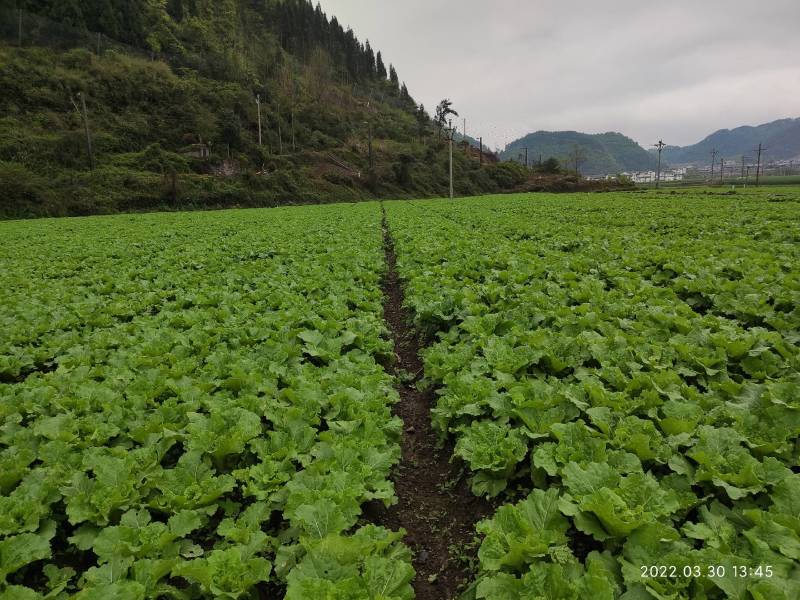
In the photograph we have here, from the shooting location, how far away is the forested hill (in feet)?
146

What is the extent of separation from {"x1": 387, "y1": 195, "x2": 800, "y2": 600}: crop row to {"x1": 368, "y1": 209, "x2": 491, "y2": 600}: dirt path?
24 centimetres

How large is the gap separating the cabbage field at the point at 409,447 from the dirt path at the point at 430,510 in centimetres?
3

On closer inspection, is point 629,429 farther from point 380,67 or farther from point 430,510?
point 380,67

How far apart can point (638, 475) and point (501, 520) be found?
921 mm

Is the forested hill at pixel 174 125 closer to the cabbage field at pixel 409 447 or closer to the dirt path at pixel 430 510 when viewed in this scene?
the cabbage field at pixel 409 447

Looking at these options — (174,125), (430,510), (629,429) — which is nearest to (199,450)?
(430,510)

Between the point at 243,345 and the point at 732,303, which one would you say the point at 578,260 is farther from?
the point at 243,345

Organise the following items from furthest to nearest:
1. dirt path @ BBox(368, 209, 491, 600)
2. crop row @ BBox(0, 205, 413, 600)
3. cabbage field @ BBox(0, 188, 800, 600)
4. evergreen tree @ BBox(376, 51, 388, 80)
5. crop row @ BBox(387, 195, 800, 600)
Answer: evergreen tree @ BBox(376, 51, 388, 80)
dirt path @ BBox(368, 209, 491, 600)
crop row @ BBox(0, 205, 413, 600)
cabbage field @ BBox(0, 188, 800, 600)
crop row @ BBox(387, 195, 800, 600)

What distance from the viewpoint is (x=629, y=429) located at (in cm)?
353

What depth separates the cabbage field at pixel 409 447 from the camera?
257 cm

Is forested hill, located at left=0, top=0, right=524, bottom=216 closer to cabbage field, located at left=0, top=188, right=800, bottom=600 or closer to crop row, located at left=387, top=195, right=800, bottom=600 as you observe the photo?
cabbage field, located at left=0, top=188, right=800, bottom=600

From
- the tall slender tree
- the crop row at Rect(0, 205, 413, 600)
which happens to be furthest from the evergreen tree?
the crop row at Rect(0, 205, 413, 600)

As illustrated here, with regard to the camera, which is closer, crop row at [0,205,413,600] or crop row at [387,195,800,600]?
crop row at [387,195,800,600]

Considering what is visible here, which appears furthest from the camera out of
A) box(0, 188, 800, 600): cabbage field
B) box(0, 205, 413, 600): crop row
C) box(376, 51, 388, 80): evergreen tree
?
box(376, 51, 388, 80): evergreen tree
